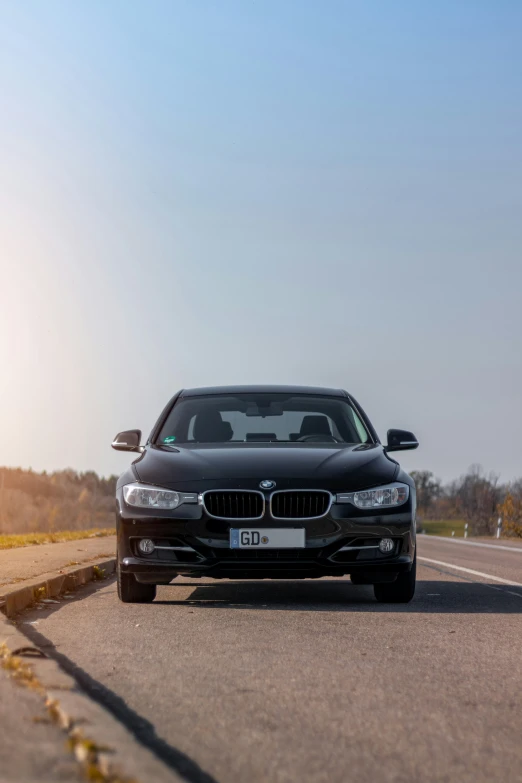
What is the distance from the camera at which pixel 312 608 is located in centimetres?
733

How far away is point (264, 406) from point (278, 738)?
236 inches

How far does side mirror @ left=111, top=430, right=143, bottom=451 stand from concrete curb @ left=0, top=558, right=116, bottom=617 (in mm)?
1167

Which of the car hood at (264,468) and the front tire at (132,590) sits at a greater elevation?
the car hood at (264,468)

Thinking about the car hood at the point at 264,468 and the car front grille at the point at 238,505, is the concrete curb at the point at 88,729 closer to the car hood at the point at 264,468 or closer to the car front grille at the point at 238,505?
the car front grille at the point at 238,505

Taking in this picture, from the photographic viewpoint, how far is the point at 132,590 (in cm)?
761

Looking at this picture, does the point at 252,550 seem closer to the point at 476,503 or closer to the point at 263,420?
the point at 263,420

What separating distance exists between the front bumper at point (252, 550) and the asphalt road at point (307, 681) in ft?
0.91

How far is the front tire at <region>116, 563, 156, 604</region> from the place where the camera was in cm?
757

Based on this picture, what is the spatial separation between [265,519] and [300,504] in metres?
0.27

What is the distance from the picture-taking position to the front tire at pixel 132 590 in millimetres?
7570

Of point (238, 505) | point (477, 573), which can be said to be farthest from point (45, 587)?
point (477, 573)

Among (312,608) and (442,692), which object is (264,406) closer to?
(312,608)

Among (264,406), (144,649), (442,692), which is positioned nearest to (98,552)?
(264,406)

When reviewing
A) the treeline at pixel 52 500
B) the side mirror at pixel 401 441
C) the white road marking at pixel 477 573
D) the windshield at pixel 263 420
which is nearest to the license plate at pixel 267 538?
the windshield at pixel 263 420
